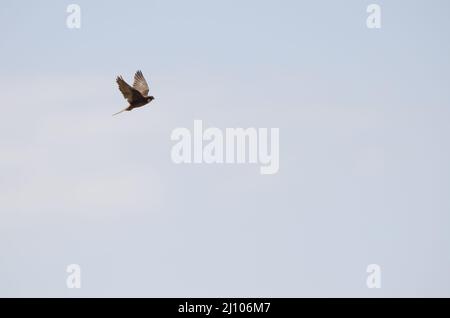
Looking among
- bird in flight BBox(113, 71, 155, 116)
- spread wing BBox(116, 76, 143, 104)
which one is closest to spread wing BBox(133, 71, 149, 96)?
bird in flight BBox(113, 71, 155, 116)

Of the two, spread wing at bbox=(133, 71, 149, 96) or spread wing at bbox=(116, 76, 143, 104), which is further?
spread wing at bbox=(133, 71, 149, 96)

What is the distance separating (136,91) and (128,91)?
0.34 metres

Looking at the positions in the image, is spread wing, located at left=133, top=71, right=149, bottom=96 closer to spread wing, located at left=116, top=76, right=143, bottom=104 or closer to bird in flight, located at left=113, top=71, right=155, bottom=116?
bird in flight, located at left=113, top=71, right=155, bottom=116

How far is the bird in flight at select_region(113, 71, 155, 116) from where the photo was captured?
28000 mm

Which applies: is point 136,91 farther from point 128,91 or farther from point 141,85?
point 141,85

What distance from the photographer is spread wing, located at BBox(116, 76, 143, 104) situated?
27797 millimetres

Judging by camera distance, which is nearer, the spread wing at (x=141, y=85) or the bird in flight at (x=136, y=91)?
the bird in flight at (x=136, y=91)

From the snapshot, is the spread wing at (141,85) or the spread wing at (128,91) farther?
the spread wing at (141,85)

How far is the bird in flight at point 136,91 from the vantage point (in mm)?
28000

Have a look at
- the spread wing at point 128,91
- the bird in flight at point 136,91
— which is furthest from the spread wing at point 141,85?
the spread wing at point 128,91

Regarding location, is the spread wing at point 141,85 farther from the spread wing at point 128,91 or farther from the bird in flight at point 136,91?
the spread wing at point 128,91
